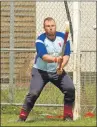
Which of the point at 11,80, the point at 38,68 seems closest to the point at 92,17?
the point at 11,80

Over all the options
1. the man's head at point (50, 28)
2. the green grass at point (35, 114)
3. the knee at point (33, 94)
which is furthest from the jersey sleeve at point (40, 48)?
the green grass at point (35, 114)

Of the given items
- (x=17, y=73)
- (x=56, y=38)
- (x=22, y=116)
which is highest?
(x=56, y=38)

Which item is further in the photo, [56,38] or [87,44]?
[87,44]

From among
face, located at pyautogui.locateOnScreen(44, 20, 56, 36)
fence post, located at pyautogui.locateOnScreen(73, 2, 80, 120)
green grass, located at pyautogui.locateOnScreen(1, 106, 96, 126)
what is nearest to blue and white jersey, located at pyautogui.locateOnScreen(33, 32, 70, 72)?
face, located at pyautogui.locateOnScreen(44, 20, 56, 36)

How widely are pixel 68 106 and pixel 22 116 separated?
2.43ft

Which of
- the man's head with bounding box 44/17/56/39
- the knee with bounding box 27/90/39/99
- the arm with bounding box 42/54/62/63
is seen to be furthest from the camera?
the man's head with bounding box 44/17/56/39

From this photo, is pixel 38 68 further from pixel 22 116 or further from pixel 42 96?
pixel 42 96

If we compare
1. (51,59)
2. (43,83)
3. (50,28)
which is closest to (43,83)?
(43,83)

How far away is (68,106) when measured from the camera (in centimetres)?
779

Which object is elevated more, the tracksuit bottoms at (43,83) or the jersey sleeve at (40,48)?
the jersey sleeve at (40,48)

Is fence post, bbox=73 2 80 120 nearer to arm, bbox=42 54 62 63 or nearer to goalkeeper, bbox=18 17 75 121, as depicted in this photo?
goalkeeper, bbox=18 17 75 121

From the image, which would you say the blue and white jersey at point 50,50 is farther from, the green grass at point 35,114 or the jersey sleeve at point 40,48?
the green grass at point 35,114

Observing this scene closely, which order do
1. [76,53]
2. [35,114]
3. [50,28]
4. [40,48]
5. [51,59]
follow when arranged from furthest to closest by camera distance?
[35,114] < [76,53] < [50,28] < [40,48] < [51,59]

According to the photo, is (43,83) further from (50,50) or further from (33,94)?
(50,50)
